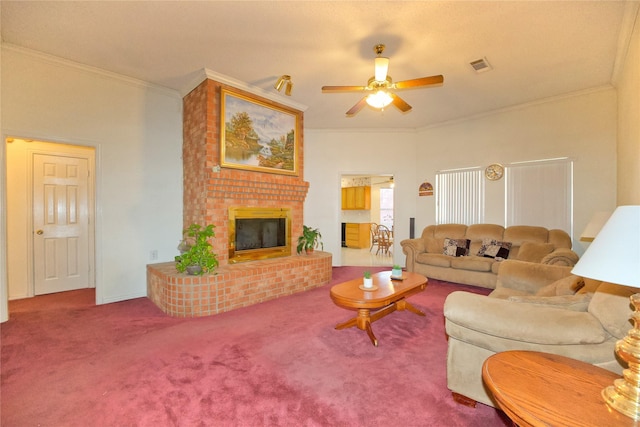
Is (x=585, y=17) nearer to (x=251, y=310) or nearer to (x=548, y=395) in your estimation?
(x=548, y=395)

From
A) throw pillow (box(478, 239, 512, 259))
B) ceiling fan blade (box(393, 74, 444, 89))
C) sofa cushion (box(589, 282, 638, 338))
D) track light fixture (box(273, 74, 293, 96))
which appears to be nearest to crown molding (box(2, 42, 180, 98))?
track light fixture (box(273, 74, 293, 96))

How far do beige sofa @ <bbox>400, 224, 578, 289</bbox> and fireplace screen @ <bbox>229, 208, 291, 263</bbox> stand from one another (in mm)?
2170

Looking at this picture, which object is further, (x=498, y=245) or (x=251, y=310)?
(x=498, y=245)

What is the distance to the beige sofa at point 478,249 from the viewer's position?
402 centimetres

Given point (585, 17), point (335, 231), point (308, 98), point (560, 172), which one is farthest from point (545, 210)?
point (308, 98)

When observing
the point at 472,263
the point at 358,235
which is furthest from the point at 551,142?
the point at 358,235

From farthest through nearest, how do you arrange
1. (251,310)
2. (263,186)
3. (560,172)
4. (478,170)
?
1. (478,170)
2. (560,172)
3. (263,186)
4. (251,310)

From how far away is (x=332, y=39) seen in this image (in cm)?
288

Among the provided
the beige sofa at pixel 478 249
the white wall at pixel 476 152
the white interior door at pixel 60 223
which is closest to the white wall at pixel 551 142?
the white wall at pixel 476 152

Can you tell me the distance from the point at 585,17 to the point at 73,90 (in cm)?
541

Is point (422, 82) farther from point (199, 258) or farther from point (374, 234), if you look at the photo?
point (374, 234)

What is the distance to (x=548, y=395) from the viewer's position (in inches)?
40.8

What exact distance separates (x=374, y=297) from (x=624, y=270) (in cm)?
180

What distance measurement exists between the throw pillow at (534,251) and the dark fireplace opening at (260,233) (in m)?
3.44
